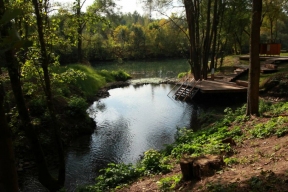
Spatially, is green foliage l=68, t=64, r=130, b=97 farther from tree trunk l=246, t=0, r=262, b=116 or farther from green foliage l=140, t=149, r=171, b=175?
tree trunk l=246, t=0, r=262, b=116

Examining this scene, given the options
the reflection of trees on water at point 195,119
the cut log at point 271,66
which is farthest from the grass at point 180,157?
the cut log at point 271,66

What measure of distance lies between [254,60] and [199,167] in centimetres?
530

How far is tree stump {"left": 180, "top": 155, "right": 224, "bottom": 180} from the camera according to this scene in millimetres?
5570

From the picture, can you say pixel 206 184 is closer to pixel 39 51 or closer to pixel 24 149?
pixel 39 51

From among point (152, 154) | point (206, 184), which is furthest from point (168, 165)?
point (206, 184)

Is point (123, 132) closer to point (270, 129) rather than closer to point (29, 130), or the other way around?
point (29, 130)

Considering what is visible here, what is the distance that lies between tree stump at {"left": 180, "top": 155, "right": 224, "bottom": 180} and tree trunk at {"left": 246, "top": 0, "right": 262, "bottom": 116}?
184 inches

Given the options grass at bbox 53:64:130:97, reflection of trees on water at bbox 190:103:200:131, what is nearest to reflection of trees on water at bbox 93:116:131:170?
reflection of trees on water at bbox 190:103:200:131

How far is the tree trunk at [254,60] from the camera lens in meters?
8.88

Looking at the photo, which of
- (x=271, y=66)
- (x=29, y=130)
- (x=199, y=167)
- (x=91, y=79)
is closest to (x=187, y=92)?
(x=271, y=66)

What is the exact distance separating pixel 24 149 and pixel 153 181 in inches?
255

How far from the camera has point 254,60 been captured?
936 centimetres

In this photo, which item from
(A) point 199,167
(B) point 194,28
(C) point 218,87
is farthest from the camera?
(B) point 194,28

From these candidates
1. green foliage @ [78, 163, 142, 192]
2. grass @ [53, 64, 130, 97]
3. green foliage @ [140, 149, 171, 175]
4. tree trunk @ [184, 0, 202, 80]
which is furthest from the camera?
tree trunk @ [184, 0, 202, 80]
